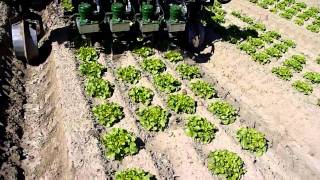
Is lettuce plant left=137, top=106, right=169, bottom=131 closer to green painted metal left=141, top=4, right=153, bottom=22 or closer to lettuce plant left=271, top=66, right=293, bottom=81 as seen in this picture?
green painted metal left=141, top=4, right=153, bottom=22

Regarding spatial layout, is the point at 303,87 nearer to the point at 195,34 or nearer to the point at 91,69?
the point at 195,34

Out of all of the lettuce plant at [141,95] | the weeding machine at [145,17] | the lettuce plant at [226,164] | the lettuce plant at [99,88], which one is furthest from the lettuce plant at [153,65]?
the lettuce plant at [226,164]

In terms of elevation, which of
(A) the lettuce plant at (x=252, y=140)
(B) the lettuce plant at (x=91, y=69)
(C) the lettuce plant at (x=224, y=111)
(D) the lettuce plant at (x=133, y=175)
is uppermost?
(B) the lettuce plant at (x=91, y=69)

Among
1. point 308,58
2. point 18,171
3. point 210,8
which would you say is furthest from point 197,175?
point 210,8

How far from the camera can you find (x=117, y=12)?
10305 millimetres

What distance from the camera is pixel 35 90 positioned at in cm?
1036

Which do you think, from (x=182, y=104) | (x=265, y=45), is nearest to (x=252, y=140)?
(x=182, y=104)

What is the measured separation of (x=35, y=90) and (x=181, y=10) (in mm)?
4722

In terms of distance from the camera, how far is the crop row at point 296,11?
1603 cm

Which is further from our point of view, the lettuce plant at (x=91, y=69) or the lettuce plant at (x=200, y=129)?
the lettuce plant at (x=91, y=69)

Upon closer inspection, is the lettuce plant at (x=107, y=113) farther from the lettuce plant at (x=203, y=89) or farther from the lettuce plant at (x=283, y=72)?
the lettuce plant at (x=283, y=72)

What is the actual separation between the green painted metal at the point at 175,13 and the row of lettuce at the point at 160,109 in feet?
3.72

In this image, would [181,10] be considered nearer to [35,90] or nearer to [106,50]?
[106,50]

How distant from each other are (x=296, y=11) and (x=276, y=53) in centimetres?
579
